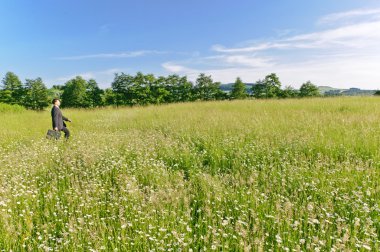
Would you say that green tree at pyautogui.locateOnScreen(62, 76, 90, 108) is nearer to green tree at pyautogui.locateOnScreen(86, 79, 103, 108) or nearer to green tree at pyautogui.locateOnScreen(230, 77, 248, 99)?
green tree at pyautogui.locateOnScreen(86, 79, 103, 108)

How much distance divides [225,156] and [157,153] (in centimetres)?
185

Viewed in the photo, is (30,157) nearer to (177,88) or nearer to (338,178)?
(338,178)

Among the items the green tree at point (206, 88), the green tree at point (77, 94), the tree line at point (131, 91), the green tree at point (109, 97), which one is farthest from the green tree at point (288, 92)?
the green tree at point (77, 94)

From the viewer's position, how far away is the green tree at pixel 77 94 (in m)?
47.1

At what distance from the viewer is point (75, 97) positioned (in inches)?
1850

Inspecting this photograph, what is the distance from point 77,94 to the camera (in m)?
47.0

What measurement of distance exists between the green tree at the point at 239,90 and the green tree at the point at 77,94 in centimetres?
3206

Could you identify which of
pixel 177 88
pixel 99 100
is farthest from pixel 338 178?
pixel 99 100

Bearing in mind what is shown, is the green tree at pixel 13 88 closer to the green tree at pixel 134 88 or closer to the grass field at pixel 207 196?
the green tree at pixel 134 88

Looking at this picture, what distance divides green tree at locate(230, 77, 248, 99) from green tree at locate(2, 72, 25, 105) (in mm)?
43216

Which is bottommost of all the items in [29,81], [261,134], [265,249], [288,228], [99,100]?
[265,249]

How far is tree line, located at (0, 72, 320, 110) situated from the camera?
44438 millimetres

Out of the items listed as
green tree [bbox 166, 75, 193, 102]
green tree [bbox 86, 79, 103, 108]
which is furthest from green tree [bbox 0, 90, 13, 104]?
green tree [bbox 166, 75, 193, 102]

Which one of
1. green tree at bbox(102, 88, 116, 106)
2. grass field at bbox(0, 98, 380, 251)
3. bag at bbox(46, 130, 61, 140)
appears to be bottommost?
grass field at bbox(0, 98, 380, 251)
